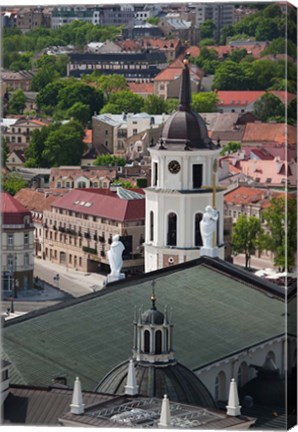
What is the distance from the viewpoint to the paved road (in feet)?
109

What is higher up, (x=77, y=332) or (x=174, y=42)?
(x=174, y=42)

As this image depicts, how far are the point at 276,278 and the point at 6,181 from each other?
2.46 meters

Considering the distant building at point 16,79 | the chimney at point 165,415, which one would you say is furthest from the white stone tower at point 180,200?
the chimney at point 165,415

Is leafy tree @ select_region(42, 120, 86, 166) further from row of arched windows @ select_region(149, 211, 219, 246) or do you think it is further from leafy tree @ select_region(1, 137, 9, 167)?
row of arched windows @ select_region(149, 211, 219, 246)

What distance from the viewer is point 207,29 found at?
33.3 meters

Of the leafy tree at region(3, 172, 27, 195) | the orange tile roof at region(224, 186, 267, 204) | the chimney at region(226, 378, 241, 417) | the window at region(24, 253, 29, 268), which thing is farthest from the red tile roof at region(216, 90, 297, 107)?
the chimney at region(226, 378, 241, 417)

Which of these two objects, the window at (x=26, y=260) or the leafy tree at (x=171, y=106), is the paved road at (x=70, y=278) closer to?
the window at (x=26, y=260)

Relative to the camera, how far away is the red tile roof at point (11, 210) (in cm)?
3297

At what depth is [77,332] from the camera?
32500 mm

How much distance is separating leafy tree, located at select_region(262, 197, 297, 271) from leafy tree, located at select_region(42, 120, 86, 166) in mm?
2233

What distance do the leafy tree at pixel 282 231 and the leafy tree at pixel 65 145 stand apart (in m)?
2.23

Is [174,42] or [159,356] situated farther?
[174,42]

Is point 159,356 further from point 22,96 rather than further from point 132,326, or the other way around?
point 22,96

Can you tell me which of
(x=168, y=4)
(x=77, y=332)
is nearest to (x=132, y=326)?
(x=77, y=332)
